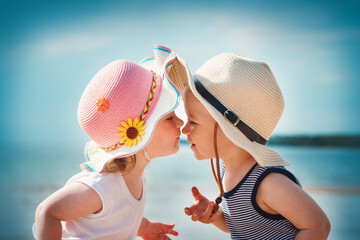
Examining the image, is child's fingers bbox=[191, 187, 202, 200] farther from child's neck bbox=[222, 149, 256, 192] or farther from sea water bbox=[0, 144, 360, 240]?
sea water bbox=[0, 144, 360, 240]

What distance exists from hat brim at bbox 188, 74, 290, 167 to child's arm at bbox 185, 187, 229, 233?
1.13 ft

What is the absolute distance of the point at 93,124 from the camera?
153 centimetres

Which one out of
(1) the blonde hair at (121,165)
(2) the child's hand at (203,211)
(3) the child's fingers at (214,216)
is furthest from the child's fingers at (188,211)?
(1) the blonde hair at (121,165)

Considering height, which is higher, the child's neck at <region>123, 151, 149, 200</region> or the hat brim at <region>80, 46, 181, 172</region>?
the hat brim at <region>80, 46, 181, 172</region>

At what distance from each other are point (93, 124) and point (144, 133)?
230mm

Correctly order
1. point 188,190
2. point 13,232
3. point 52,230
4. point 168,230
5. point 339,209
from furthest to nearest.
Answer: point 188,190 < point 339,209 < point 13,232 < point 168,230 < point 52,230

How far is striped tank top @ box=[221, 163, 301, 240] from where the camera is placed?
1487 mm

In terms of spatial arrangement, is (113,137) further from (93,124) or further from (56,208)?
(56,208)

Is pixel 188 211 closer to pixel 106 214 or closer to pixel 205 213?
pixel 205 213

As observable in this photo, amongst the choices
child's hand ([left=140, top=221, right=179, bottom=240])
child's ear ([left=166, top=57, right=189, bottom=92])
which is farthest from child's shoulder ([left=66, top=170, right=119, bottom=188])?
child's ear ([left=166, top=57, right=189, bottom=92])

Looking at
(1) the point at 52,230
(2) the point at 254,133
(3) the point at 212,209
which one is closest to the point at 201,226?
(3) the point at 212,209

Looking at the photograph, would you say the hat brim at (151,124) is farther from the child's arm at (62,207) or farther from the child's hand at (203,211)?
the child's hand at (203,211)

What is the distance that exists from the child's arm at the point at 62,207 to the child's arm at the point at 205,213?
480mm

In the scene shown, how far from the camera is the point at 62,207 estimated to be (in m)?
1.35
